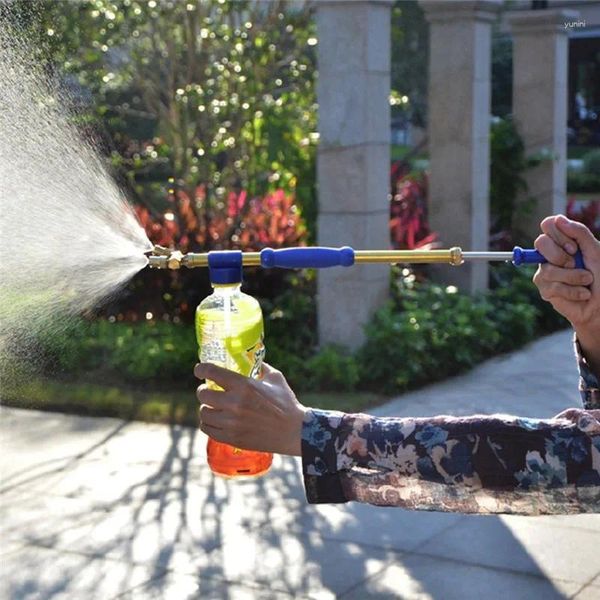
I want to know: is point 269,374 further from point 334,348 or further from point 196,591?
point 334,348

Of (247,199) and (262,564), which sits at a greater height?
(247,199)

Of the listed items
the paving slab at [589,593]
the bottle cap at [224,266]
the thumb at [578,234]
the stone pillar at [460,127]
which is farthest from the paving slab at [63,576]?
the stone pillar at [460,127]

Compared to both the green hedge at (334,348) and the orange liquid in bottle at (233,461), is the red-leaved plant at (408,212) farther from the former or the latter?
the orange liquid in bottle at (233,461)

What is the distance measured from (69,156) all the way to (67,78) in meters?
5.46

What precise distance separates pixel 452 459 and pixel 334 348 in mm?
6473

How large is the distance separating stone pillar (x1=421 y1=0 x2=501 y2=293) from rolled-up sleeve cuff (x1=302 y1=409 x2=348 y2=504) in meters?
7.99

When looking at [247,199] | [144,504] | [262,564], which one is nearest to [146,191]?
[247,199]

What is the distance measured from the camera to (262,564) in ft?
16.6

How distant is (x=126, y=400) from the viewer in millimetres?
8000

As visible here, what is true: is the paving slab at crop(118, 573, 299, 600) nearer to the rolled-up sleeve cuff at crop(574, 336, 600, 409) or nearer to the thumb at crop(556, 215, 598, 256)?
the rolled-up sleeve cuff at crop(574, 336, 600, 409)

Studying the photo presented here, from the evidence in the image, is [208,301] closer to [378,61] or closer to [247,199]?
[378,61]

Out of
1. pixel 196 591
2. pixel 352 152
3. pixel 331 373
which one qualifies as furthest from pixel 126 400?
pixel 196 591

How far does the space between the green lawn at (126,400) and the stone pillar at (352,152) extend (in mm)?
801

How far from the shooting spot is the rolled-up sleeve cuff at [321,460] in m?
2.15
